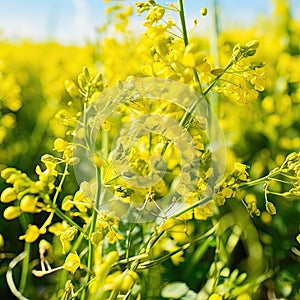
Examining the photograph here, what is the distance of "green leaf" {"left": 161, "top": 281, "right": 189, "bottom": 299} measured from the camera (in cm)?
115

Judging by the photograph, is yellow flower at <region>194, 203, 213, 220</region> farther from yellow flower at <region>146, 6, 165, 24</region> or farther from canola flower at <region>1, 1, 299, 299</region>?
yellow flower at <region>146, 6, 165, 24</region>

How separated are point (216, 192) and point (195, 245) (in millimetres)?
575

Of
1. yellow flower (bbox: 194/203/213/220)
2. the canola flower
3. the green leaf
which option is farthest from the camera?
the green leaf

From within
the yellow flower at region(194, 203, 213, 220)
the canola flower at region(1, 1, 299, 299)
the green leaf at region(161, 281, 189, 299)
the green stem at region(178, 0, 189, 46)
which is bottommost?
the green leaf at region(161, 281, 189, 299)

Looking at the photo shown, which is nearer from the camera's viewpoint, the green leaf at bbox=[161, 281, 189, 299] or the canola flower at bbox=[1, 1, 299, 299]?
the canola flower at bbox=[1, 1, 299, 299]

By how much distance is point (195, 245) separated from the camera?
1485 mm

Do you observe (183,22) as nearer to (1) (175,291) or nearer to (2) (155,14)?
(2) (155,14)

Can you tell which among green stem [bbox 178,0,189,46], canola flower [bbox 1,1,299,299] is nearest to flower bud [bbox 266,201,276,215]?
canola flower [bbox 1,1,299,299]

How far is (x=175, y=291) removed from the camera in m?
1.17

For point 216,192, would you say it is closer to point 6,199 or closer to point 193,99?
point 193,99

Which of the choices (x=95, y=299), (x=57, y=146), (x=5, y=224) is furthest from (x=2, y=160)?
(x=95, y=299)

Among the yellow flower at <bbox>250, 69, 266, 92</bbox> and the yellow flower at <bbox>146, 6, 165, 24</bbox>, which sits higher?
the yellow flower at <bbox>146, 6, 165, 24</bbox>

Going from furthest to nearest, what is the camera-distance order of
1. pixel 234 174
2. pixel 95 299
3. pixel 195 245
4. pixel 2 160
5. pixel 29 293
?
pixel 2 160, pixel 195 245, pixel 29 293, pixel 234 174, pixel 95 299

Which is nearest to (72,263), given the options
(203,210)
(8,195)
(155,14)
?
(8,195)
